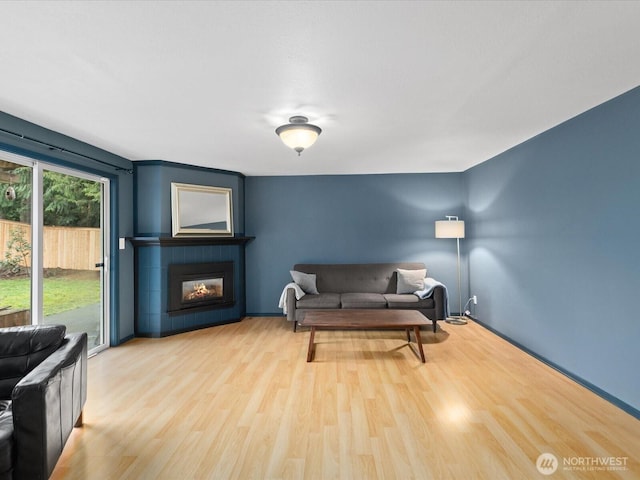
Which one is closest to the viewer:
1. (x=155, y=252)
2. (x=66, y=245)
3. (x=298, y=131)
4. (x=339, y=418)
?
(x=339, y=418)

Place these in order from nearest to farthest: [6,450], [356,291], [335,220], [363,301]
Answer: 1. [6,450]
2. [363,301]
3. [356,291]
4. [335,220]

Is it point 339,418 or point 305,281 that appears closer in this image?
point 339,418

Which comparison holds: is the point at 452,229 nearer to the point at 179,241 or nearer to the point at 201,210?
the point at 201,210

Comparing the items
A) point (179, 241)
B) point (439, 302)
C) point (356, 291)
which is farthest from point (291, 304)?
point (439, 302)

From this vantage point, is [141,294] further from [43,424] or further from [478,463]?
[478,463]

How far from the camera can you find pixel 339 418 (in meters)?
2.38

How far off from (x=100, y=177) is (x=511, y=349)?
16.9 feet

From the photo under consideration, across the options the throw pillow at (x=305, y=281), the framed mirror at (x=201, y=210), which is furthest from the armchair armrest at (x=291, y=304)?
the framed mirror at (x=201, y=210)

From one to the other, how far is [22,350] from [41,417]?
2.43 feet

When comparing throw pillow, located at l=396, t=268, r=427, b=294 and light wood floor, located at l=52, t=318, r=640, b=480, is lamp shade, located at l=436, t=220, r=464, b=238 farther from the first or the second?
light wood floor, located at l=52, t=318, r=640, b=480

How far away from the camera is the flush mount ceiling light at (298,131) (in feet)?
9.43

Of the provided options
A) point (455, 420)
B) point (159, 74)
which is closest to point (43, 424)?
point (159, 74)

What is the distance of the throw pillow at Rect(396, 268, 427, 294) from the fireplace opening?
255 centimetres

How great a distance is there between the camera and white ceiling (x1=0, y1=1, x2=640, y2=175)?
157 centimetres
